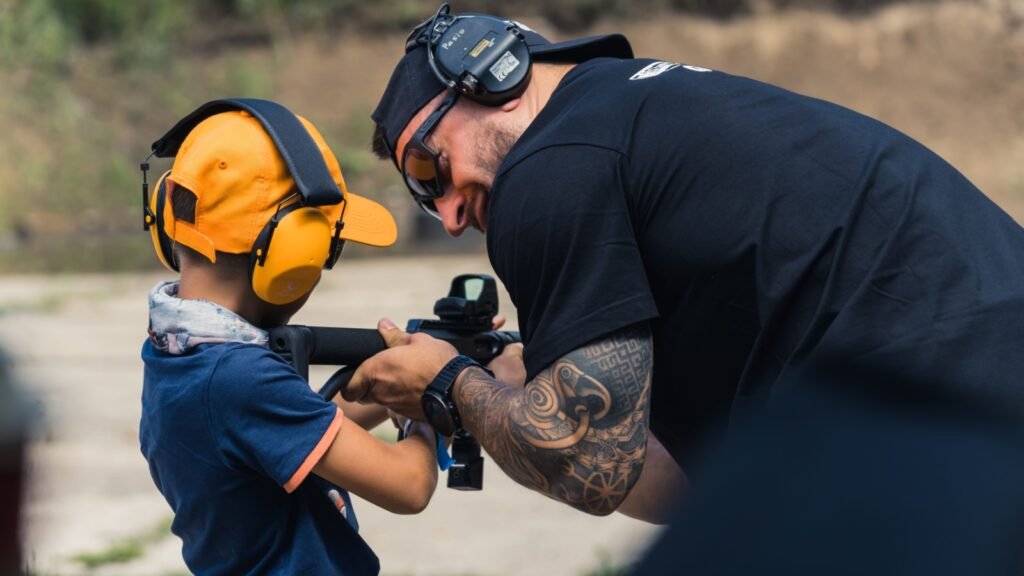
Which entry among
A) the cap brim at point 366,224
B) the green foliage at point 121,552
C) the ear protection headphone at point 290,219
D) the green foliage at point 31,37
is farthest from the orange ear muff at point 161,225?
the green foliage at point 31,37

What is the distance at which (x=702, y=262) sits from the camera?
2.48 metres

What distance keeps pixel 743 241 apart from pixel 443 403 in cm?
72

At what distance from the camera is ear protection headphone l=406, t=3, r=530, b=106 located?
274 centimetres

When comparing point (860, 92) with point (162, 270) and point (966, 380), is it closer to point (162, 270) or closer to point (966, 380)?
point (162, 270)

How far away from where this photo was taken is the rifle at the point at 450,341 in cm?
274

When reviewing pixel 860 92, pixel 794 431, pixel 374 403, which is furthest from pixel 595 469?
pixel 860 92

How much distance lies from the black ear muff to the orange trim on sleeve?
70 centimetres

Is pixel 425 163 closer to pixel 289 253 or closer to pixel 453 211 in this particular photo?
pixel 453 211

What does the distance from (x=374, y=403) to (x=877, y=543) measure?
78.6 inches

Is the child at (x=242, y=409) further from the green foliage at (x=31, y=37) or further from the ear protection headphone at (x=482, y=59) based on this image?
the green foliage at (x=31, y=37)

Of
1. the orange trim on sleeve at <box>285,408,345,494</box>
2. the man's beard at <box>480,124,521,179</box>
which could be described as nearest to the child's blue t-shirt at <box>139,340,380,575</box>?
the orange trim on sleeve at <box>285,408,345,494</box>

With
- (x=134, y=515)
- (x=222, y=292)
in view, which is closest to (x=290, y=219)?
(x=222, y=292)

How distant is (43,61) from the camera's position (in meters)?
21.0

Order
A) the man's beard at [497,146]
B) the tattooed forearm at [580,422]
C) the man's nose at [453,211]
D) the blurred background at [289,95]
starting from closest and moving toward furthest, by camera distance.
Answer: the tattooed forearm at [580,422] → the man's beard at [497,146] → the man's nose at [453,211] → the blurred background at [289,95]
